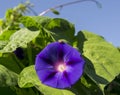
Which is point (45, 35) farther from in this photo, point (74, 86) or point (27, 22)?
point (74, 86)

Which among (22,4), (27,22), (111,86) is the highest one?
(27,22)

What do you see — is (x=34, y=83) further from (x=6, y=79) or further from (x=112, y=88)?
(x=112, y=88)

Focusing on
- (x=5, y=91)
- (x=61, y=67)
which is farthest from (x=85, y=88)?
(x=5, y=91)

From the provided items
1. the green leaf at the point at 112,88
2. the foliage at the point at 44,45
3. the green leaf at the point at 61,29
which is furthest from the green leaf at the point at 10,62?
the green leaf at the point at 112,88

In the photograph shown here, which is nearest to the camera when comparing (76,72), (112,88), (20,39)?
(76,72)

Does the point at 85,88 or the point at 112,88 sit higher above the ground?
the point at 85,88

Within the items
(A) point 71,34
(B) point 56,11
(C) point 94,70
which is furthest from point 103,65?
(B) point 56,11

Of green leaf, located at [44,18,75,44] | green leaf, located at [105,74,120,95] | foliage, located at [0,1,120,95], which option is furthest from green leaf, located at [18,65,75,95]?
green leaf, located at [105,74,120,95]
